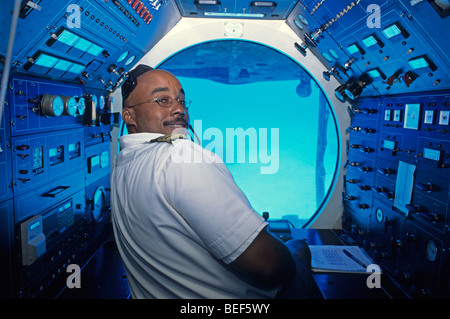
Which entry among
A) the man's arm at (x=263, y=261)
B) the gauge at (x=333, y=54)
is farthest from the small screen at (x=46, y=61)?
the gauge at (x=333, y=54)

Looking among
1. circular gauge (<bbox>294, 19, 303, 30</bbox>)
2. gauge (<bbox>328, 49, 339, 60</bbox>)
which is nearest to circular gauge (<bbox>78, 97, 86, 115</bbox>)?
circular gauge (<bbox>294, 19, 303, 30</bbox>)

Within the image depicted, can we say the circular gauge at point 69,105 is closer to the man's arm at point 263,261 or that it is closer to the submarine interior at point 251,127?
the submarine interior at point 251,127

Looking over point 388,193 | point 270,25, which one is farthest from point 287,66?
point 388,193

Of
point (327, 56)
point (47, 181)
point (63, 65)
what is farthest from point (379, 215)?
point (63, 65)

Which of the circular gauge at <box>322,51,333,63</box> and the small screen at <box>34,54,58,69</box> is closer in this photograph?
the small screen at <box>34,54,58,69</box>

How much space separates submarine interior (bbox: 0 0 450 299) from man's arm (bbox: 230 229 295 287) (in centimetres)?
80

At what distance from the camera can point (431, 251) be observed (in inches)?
61.0

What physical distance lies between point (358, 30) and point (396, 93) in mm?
465

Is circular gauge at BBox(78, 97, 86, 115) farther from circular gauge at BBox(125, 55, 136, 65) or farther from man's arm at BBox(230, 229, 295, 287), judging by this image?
man's arm at BBox(230, 229, 295, 287)

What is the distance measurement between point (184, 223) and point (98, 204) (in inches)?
76.1

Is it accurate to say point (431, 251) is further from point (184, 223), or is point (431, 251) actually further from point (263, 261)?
point (184, 223)

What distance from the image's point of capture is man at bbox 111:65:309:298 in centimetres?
78

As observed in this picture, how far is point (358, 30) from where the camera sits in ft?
5.95

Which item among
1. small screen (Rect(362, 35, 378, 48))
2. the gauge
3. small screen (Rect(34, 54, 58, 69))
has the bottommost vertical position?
small screen (Rect(34, 54, 58, 69))
